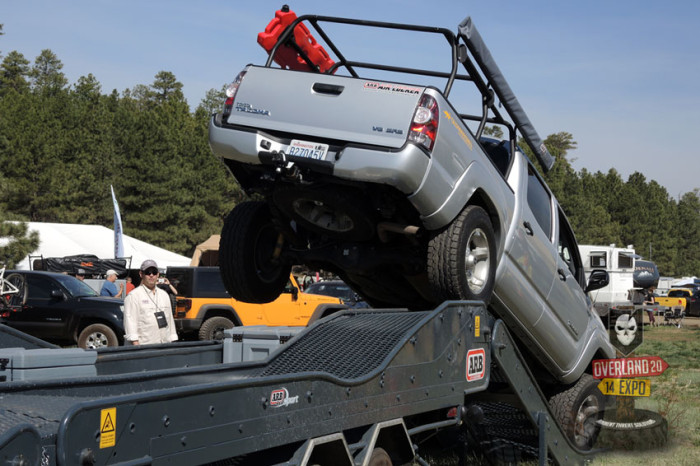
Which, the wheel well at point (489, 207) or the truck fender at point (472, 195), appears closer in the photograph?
the truck fender at point (472, 195)

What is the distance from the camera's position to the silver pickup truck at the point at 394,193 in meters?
5.14

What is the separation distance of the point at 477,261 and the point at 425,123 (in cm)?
117

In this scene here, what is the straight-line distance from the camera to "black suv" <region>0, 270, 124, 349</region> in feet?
50.1

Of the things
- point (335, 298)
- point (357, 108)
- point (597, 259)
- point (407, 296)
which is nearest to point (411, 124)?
point (357, 108)

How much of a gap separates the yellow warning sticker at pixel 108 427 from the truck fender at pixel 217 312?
48.6 ft

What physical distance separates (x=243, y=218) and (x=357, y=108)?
146cm

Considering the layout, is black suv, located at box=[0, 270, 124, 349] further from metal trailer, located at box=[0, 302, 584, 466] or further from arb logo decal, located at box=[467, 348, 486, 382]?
arb logo decal, located at box=[467, 348, 486, 382]

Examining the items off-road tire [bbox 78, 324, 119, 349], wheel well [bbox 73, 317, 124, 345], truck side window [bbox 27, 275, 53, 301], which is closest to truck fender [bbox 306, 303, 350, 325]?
wheel well [bbox 73, 317, 124, 345]

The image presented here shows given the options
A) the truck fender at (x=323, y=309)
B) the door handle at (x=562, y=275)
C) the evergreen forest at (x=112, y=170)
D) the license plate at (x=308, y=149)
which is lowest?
the truck fender at (x=323, y=309)

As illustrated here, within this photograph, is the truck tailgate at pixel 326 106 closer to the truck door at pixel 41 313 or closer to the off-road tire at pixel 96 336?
the off-road tire at pixel 96 336

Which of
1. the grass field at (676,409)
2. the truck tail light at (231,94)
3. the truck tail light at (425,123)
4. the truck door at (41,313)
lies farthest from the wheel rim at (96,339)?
the truck tail light at (425,123)

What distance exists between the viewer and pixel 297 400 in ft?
11.7

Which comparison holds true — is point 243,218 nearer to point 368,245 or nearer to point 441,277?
point 368,245

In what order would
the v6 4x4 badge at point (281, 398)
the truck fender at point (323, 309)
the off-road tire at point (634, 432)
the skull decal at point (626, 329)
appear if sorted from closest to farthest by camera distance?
1. the v6 4x4 badge at point (281, 398)
2. the off-road tire at point (634, 432)
3. the skull decal at point (626, 329)
4. the truck fender at point (323, 309)
